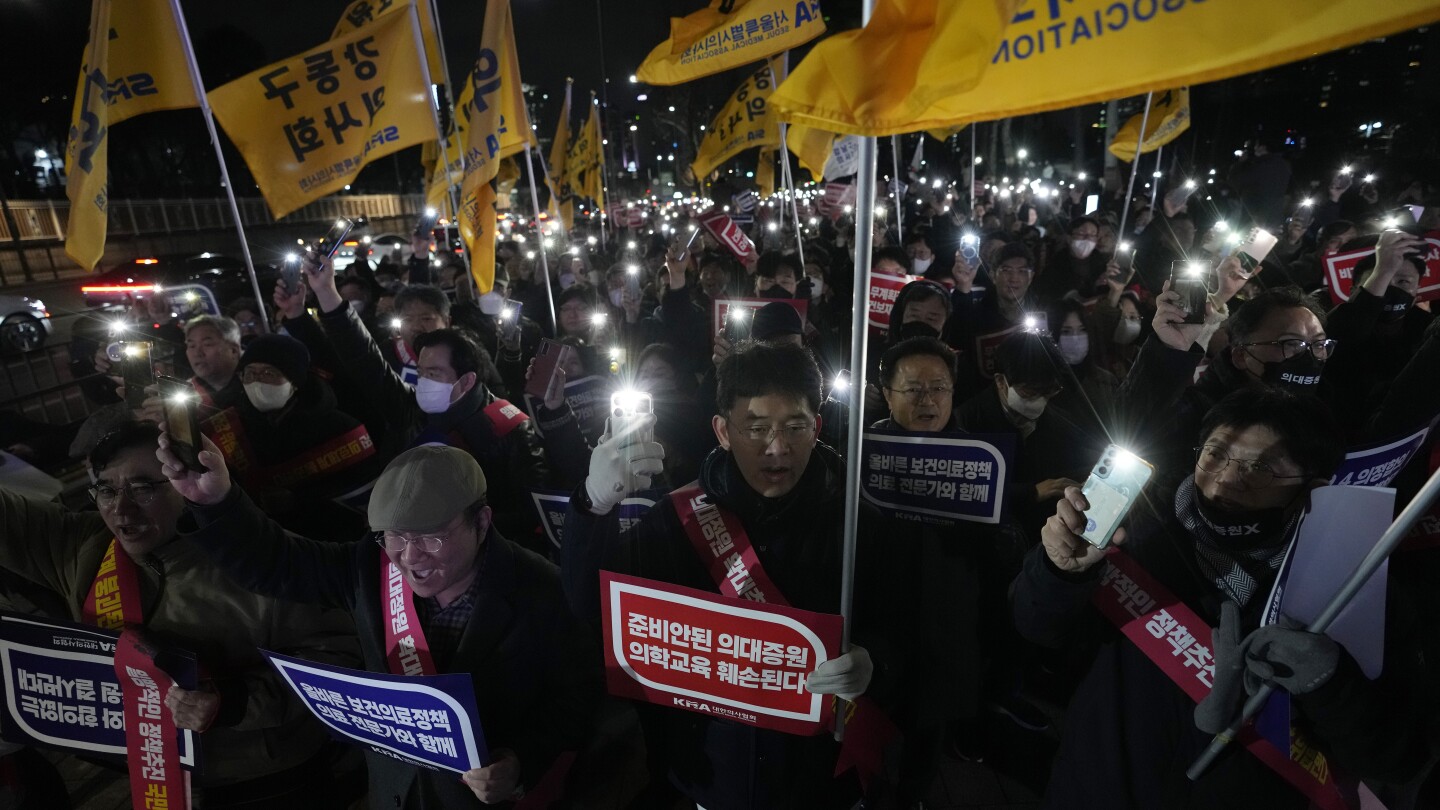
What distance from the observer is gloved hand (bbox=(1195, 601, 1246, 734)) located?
1.85 m

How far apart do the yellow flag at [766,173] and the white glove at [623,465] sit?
1049 cm

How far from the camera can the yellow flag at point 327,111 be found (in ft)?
16.7

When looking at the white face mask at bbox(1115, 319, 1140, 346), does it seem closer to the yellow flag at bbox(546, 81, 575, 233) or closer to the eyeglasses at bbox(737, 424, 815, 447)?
the eyeglasses at bbox(737, 424, 815, 447)

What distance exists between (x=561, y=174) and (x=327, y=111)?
767 centimetres

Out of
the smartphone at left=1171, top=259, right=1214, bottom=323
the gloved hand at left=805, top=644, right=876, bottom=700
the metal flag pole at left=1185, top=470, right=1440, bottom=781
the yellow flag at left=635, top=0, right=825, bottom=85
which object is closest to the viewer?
the metal flag pole at left=1185, top=470, right=1440, bottom=781

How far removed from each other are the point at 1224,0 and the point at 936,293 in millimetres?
3643

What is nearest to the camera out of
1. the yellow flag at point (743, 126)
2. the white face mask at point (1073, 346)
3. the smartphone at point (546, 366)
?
the smartphone at point (546, 366)

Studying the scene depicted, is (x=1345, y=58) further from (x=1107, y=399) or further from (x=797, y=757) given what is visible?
(x=797, y=757)

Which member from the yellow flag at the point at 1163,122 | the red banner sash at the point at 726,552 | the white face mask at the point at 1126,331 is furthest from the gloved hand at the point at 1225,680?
the yellow flag at the point at 1163,122

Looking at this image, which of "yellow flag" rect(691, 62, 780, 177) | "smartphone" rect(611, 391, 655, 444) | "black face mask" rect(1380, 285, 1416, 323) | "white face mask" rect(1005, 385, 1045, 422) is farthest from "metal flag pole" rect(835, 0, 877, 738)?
"yellow flag" rect(691, 62, 780, 177)

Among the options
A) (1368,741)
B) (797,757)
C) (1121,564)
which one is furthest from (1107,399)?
(797,757)

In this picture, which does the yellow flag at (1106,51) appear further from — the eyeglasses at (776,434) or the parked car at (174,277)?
the parked car at (174,277)

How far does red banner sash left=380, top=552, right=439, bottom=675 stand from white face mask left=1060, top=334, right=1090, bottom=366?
4.50 metres

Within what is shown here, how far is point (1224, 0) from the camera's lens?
136 cm
